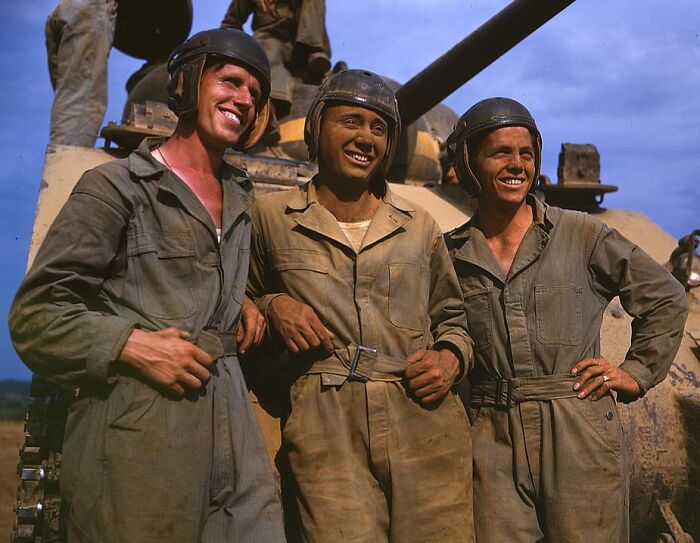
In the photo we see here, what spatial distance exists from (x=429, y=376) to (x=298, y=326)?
0.51 meters

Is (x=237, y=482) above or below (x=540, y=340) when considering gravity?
below

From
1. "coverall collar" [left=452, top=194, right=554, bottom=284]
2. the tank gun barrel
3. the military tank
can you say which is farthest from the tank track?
the tank gun barrel

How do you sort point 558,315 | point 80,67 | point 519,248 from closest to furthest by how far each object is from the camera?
point 558,315 → point 519,248 → point 80,67

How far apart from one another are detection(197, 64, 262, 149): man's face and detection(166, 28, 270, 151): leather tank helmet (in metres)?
0.03

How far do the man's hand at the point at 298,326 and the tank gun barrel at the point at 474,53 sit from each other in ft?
11.3

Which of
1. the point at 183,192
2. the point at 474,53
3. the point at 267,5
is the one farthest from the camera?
the point at 267,5

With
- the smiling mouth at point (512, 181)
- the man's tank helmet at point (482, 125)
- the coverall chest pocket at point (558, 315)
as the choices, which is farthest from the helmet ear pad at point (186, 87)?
the coverall chest pocket at point (558, 315)

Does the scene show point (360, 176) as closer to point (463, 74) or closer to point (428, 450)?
point (428, 450)

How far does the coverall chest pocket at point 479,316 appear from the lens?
3115 millimetres

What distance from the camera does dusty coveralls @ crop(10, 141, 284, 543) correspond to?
2201mm

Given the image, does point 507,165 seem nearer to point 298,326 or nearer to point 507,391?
point 507,391

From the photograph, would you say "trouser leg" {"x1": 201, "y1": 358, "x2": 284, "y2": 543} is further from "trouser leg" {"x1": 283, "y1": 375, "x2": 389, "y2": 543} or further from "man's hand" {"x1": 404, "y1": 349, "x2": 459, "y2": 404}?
"man's hand" {"x1": 404, "y1": 349, "x2": 459, "y2": 404}

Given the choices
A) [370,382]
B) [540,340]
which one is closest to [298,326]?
[370,382]

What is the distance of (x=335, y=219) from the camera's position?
298 cm
